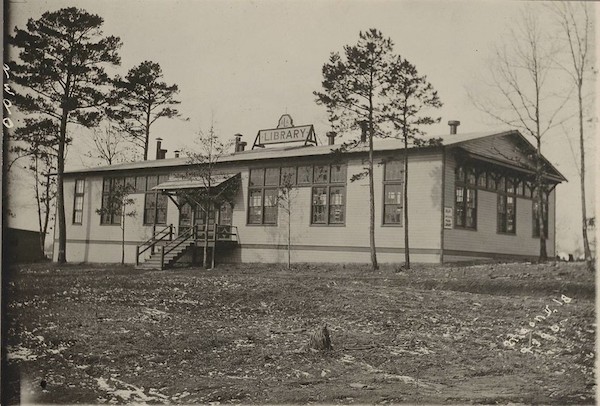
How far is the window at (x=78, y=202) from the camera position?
22.6m

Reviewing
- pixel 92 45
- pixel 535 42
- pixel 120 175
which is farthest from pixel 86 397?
pixel 120 175

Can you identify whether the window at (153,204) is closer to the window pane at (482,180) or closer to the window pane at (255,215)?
the window pane at (255,215)

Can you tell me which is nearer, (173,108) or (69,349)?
(69,349)

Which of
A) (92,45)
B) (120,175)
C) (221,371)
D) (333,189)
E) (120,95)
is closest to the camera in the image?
(221,371)

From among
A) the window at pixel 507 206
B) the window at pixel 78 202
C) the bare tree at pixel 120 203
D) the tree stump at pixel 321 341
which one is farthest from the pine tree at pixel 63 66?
the window at pixel 78 202

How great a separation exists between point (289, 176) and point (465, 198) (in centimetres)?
539

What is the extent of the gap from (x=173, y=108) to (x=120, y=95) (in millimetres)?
942

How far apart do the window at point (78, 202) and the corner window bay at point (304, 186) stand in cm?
736

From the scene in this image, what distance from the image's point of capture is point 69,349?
7.37m

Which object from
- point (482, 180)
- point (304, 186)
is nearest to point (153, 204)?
point (304, 186)

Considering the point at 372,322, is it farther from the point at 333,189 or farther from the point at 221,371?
the point at 333,189

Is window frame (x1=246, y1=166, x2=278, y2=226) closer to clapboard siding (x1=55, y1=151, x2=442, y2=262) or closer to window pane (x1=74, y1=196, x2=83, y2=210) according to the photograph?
clapboard siding (x1=55, y1=151, x2=442, y2=262)

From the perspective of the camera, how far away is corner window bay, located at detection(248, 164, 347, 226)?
17516 mm

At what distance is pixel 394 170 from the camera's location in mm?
16453
